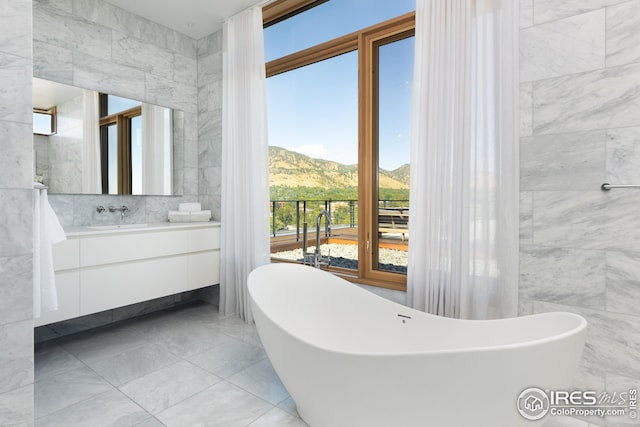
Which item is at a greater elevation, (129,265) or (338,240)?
(338,240)

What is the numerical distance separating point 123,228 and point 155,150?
92 cm

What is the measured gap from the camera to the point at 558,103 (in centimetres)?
172

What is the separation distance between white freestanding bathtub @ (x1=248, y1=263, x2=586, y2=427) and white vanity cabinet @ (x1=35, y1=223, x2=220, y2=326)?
1.26m

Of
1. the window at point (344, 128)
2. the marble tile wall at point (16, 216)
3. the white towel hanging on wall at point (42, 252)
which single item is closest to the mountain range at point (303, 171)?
the window at point (344, 128)

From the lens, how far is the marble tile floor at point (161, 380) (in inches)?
68.8

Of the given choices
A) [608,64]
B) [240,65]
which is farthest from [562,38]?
[240,65]

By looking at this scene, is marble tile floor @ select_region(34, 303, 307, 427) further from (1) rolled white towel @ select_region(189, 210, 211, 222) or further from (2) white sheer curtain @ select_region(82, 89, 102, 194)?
(2) white sheer curtain @ select_region(82, 89, 102, 194)

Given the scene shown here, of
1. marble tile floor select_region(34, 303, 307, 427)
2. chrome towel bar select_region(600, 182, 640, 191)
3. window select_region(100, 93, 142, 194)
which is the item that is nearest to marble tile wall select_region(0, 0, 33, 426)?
marble tile floor select_region(34, 303, 307, 427)

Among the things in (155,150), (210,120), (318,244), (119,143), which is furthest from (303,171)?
(119,143)

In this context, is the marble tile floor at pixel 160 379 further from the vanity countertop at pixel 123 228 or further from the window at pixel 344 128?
the window at pixel 344 128

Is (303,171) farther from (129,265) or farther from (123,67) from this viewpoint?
(123,67)

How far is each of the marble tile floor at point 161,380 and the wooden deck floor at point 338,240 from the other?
3.15 ft

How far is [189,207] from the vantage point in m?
3.40

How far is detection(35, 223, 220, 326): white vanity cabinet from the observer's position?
7.64ft
